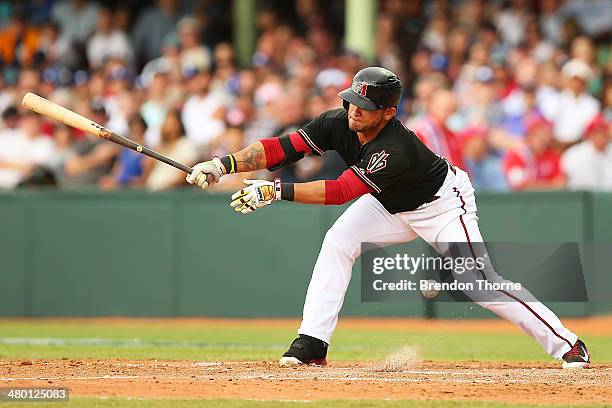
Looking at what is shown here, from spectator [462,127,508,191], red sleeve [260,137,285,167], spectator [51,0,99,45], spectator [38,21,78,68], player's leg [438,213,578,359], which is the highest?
spectator [51,0,99,45]

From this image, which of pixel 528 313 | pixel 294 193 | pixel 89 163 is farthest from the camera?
pixel 89 163

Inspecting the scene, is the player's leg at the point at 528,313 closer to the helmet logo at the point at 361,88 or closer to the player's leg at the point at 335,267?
the player's leg at the point at 335,267

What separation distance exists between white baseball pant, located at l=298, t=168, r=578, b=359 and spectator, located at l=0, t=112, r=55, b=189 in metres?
7.97

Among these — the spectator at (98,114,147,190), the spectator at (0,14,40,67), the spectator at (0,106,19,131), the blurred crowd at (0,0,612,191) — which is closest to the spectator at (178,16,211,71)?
the blurred crowd at (0,0,612,191)

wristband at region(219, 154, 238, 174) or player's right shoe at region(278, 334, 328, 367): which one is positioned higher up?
wristband at region(219, 154, 238, 174)

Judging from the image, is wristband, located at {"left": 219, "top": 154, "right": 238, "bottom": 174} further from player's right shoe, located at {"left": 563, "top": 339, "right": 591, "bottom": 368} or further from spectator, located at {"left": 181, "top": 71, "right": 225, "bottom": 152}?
spectator, located at {"left": 181, "top": 71, "right": 225, "bottom": 152}

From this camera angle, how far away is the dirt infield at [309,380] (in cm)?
685

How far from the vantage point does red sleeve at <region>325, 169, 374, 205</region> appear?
297 inches

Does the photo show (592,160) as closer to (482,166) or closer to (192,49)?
(482,166)

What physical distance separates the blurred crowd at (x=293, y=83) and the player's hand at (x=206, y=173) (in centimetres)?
433

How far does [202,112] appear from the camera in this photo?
1573 centimetres

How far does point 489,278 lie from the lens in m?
8.05

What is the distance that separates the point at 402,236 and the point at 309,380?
1519 mm

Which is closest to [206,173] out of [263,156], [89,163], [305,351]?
[263,156]
